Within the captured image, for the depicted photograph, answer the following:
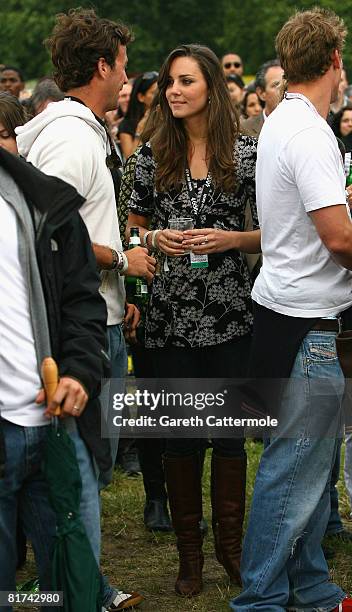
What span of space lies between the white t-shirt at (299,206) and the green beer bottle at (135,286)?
0.88 metres

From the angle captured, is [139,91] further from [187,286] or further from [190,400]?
[190,400]

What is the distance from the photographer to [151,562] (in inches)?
222

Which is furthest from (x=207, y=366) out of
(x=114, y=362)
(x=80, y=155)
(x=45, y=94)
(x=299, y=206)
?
(x=45, y=94)

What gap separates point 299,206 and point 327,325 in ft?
1.43

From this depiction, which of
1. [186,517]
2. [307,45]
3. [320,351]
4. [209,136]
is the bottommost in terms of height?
[186,517]

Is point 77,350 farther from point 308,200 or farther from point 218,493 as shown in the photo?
point 218,493

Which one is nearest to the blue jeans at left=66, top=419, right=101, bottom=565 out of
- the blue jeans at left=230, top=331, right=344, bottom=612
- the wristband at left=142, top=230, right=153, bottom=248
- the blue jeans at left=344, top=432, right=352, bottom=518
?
the blue jeans at left=230, top=331, right=344, bottom=612

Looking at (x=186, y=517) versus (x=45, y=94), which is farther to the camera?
(x=45, y=94)

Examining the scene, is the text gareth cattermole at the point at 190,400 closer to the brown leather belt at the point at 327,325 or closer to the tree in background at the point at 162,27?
the brown leather belt at the point at 327,325

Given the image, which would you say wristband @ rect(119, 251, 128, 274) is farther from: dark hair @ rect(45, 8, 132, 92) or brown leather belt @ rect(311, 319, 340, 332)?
brown leather belt @ rect(311, 319, 340, 332)

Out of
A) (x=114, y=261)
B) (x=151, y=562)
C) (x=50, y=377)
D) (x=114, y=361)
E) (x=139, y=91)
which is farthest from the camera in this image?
(x=139, y=91)

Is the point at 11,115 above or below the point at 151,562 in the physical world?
above

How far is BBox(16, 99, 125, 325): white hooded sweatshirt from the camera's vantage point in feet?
A: 13.9

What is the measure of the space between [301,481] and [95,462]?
40.3 inches
